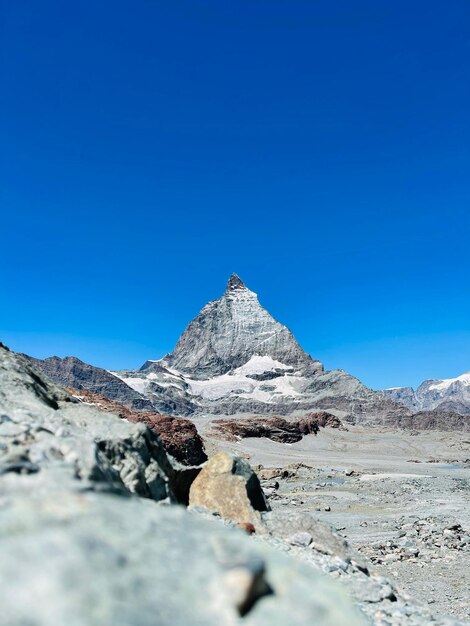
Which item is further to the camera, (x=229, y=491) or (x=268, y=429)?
(x=268, y=429)

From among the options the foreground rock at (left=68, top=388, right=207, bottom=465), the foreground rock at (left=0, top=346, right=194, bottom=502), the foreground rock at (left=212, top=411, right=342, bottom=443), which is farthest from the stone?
the foreground rock at (left=212, top=411, right=342, bottom=443)

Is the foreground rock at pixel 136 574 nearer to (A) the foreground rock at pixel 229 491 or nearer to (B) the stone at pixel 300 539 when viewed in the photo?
(B) the stone at pixel 300 539

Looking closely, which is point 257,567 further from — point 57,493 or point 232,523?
point 232,523

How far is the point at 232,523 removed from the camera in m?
11.1

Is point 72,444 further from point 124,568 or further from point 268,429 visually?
point 268,429

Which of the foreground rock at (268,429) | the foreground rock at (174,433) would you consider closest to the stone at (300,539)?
the foreground rock at (174,433)

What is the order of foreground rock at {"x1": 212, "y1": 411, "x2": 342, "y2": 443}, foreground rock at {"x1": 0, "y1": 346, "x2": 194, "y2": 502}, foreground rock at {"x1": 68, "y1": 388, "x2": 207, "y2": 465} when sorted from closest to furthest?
foreground rock at {"x1": 0, "y1": 346, "x2": 194, "y2": 502}
foreground rock at {"x1": 68, "y1": 388, "x2": 207, "y2": 465}
foreground rock at {"x1": 212, "y1": 411, "x2": 342, "y2": 443}

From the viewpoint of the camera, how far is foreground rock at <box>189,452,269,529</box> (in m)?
11.9

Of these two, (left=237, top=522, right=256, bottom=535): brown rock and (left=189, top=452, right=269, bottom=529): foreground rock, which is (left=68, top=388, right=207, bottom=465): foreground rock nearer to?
(left=189, top=452, right=269, bottom=529): foreground rock

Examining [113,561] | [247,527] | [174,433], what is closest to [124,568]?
[113,561]

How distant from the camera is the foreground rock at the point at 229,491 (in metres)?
11.9

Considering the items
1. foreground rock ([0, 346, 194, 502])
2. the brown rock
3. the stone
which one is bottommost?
the stone

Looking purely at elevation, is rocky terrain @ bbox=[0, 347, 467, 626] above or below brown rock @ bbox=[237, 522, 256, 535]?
above

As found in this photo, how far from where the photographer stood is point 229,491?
1240 centimetres
